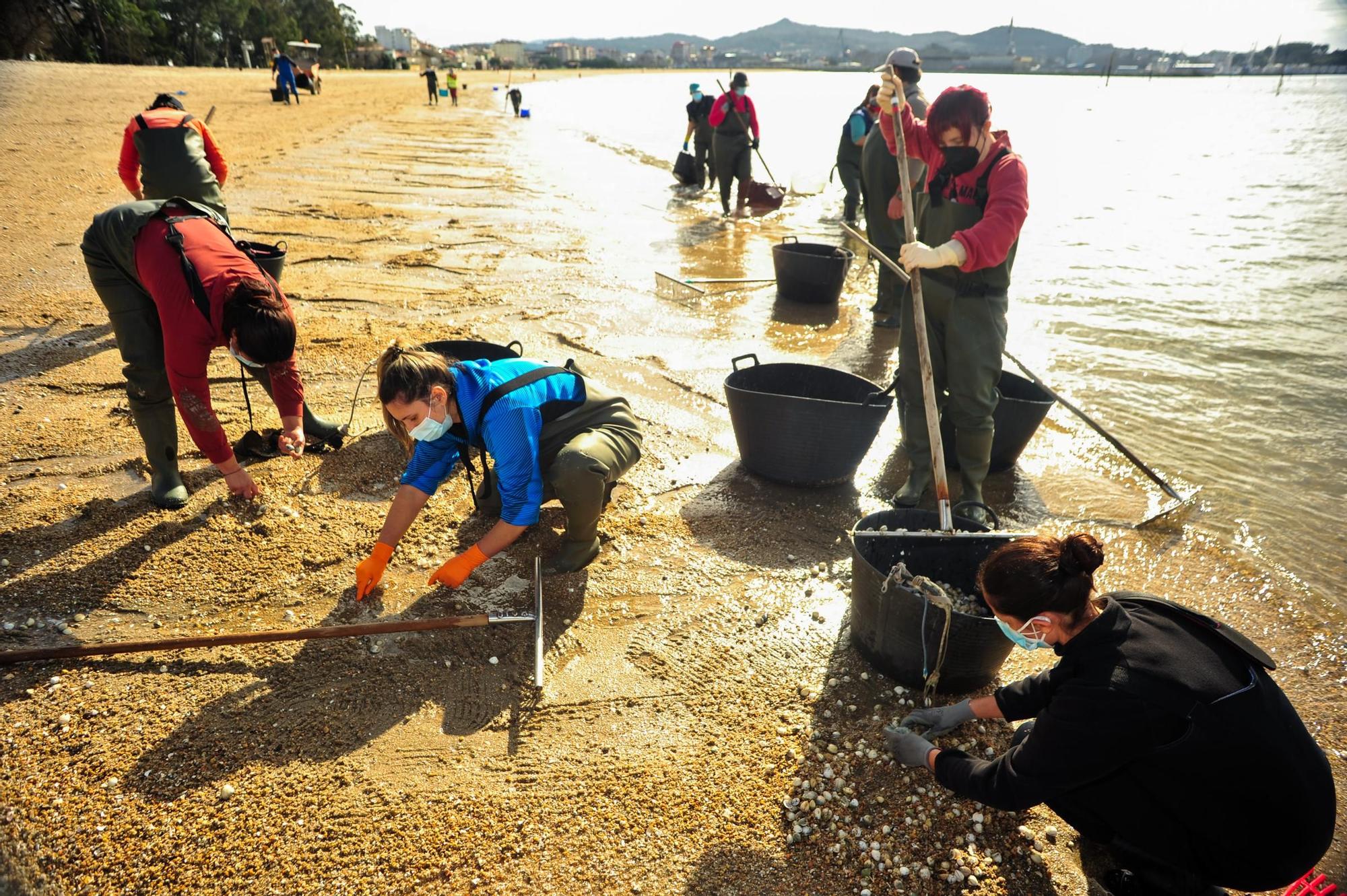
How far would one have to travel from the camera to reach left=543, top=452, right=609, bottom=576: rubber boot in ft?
10.1

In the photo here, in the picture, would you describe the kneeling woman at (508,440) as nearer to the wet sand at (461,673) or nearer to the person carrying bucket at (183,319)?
the wet sand at (461,673)

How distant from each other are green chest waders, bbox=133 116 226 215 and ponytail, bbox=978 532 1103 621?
5223 millimetres

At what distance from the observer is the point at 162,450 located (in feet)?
11.6

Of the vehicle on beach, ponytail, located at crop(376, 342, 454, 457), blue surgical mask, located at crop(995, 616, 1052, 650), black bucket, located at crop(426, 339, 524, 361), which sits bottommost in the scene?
blue surgical mask, located at crop(995, 616, 1052, 650)

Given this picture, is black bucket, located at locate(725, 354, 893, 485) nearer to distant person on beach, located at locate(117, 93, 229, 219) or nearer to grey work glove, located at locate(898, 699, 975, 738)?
grey work glove, located at locate(898, 699, 975, 738)

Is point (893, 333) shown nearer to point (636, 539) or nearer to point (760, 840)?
point (636, 539)

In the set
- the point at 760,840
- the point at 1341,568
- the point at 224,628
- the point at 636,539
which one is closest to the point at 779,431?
the point at 636,539

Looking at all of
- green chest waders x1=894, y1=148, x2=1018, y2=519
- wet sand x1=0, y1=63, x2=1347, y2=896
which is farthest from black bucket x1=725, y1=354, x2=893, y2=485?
green chest waders x1=894, y1=148, x2=1018, y2=519

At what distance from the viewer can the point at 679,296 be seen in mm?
7184

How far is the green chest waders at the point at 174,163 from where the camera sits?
4.75 metres

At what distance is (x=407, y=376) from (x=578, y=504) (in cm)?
91

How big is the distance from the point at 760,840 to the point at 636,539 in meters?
1.65

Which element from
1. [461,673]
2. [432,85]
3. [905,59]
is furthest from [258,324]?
[432,85]

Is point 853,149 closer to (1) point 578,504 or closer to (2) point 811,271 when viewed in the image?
(2) point 811,271
